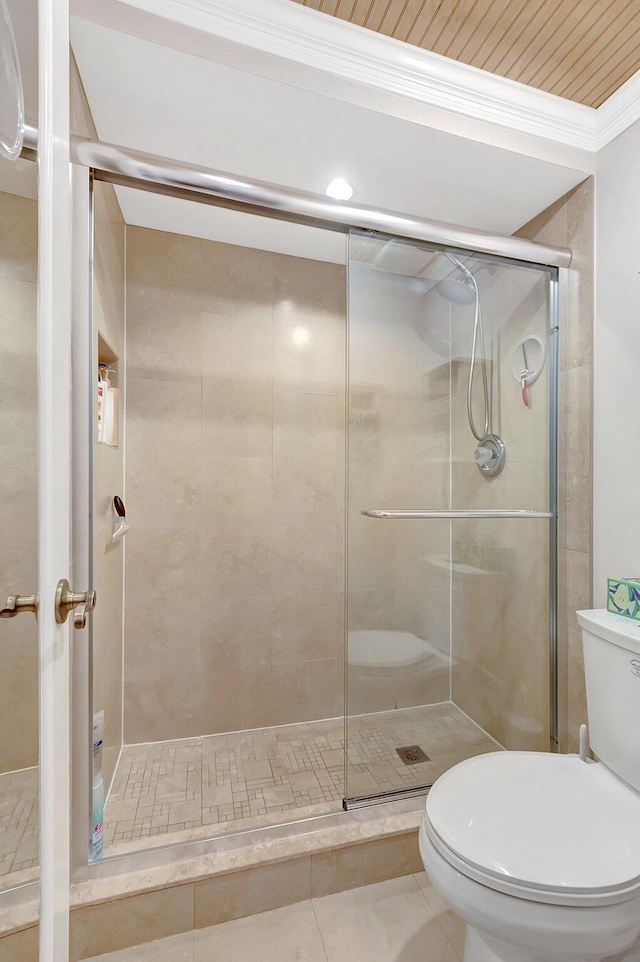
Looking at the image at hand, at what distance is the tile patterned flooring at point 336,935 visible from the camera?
1147 mm

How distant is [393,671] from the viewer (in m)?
1.58

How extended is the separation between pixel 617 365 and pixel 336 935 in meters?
1.82

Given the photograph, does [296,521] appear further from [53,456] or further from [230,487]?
[53,456]

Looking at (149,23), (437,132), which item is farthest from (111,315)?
(437,132)

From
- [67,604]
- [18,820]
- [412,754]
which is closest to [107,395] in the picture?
[67,604]

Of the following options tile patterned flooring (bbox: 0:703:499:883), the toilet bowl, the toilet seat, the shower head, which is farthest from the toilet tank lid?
the shower head

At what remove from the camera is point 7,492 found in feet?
1.77

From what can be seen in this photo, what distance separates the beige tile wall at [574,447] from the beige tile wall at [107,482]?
5.14 ft

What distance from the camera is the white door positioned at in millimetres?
544

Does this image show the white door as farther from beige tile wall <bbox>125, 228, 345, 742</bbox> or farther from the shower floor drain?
beige tile wall <bbox>125, 228, 345, 742</bbox>

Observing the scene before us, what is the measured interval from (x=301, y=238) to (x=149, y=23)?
0.99m

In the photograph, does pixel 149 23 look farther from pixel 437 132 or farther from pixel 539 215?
pixel 539 215

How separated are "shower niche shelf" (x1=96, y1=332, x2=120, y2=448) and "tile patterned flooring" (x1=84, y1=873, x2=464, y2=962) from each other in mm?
1429

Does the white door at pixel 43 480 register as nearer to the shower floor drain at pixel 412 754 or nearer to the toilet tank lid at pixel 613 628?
the shower floor drain at pixel 412 754
